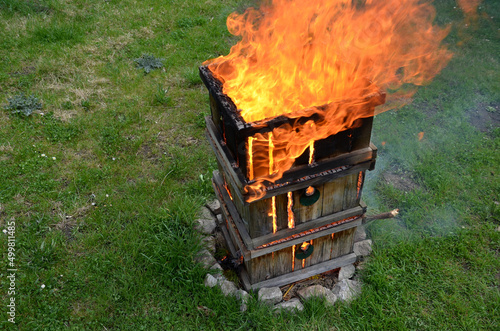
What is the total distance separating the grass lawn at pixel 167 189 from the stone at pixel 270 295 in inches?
6.5

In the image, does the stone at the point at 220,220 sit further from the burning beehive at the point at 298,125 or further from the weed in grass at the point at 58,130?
the weed in grass at the point at 58,130

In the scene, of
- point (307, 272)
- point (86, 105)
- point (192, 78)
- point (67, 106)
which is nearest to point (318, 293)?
point (307, 272)

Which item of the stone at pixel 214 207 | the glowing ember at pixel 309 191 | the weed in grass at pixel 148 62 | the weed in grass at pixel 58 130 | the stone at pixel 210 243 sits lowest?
the stone at pixel 210 243

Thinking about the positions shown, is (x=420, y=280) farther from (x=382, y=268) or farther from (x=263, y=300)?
(x=263, y=300)

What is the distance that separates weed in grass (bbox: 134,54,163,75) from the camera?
713 cm

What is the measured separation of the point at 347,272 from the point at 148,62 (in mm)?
5186

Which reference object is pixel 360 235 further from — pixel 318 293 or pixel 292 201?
pixel 292 201

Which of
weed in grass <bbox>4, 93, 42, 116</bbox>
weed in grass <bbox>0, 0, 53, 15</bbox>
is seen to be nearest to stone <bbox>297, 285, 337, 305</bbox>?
weed in grass <bbox>4, 93, 42, 116</bbox>

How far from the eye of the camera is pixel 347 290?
3.78m

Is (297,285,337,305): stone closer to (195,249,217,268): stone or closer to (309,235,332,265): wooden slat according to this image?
(309,235,332,265): wooden slat

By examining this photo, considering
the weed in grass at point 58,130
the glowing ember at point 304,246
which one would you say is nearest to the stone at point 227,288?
the glowing ember at point 304,246

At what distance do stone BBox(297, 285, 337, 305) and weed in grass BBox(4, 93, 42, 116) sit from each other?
4.88 metres

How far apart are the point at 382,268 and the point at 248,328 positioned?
1428 millimetres

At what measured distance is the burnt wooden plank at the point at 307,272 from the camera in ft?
12.6
